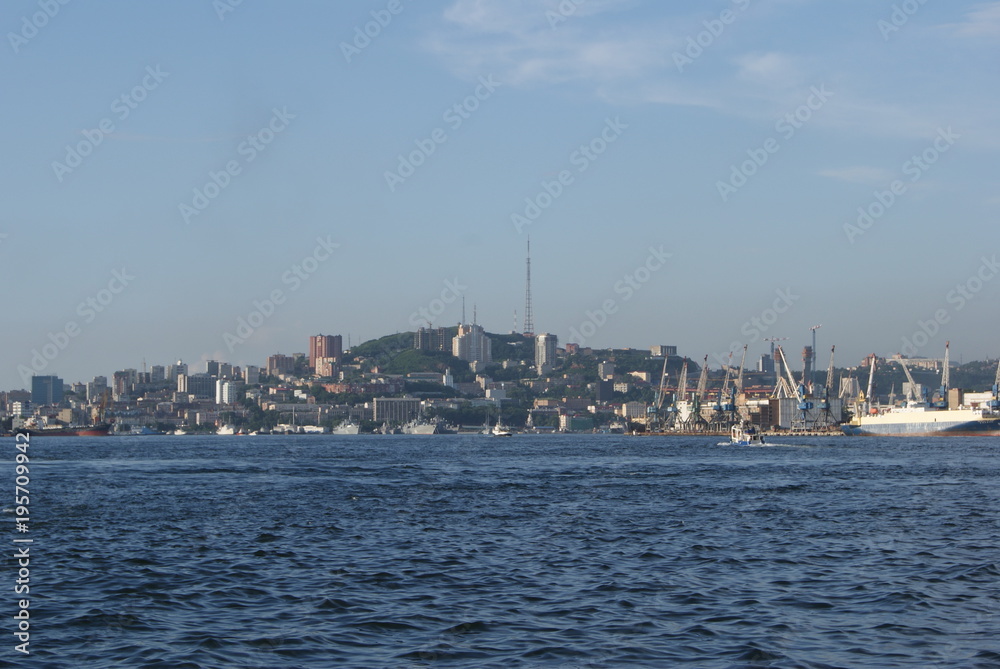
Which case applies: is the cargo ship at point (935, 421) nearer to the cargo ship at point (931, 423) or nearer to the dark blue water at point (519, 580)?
the cargo ship at point (931, 423)

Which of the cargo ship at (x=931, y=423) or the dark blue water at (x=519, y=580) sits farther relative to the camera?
the cargo ship at (x=931, y=423)

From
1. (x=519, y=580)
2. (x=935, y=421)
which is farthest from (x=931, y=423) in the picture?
(x=519, y=580)

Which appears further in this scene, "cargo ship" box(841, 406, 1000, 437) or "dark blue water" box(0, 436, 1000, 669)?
"cargo ship" box(841, 406, 1000, 437)

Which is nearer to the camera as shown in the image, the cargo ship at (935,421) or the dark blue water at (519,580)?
the dark blue water at (519,580)

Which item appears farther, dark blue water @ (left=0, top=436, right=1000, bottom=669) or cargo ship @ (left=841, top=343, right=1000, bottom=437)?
cargo ship @ (left=841, top=343, right=1000, bottom=437)

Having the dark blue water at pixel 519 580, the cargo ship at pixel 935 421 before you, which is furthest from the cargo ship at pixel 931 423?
the dark blue water at pixel 519 580

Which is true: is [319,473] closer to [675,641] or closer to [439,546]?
[439,546]

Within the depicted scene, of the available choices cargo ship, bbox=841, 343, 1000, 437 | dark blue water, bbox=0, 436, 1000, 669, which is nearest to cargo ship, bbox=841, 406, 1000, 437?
cargo ship, bbox=841, 343, 1000, 437

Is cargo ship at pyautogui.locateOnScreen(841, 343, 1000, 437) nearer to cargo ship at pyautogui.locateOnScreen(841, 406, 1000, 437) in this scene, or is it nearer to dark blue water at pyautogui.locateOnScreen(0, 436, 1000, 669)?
cargo ship at pyautogui.locateOnScreen(841, 406, 1000, 437)
